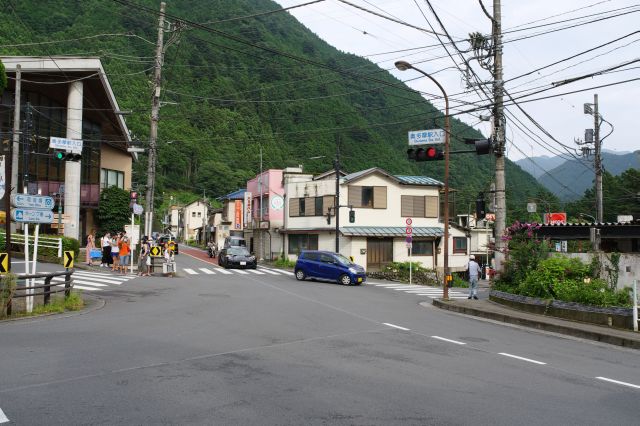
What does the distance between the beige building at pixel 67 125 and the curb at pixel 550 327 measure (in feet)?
61.3

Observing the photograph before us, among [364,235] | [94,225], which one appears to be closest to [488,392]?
[364,235]

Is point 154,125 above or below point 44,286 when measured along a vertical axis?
above

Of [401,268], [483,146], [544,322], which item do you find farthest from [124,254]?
[544,322]

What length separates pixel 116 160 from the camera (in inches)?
1810

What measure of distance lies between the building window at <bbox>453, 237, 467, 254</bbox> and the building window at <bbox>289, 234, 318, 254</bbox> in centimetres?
1349

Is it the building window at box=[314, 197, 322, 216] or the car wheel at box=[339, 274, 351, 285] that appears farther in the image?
the building window at box=[314, 197, 322, 216]

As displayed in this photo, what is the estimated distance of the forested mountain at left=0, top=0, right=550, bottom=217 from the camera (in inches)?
1774

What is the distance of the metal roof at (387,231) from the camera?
36.8m

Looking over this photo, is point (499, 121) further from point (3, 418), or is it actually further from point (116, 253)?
point (116, 253)

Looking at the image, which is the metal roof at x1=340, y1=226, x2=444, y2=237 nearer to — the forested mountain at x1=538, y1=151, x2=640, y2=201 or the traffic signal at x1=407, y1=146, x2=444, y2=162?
the traffic signal at x1=407, y1=146, x2=444, y2=162

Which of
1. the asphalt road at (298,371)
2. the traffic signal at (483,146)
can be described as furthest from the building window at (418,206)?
the asphalt road at (298,371)

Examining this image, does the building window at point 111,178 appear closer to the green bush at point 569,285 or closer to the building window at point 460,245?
the building window at point 460,245

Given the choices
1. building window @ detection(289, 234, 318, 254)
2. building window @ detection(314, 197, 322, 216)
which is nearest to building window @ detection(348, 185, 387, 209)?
building window @ detection(314, 197, 322, 216)

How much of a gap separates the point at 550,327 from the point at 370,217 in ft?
83.1
